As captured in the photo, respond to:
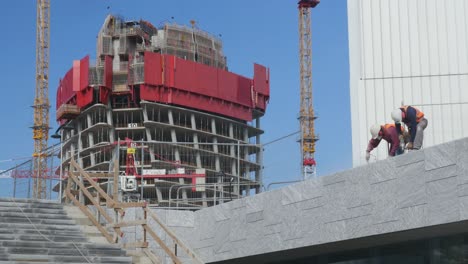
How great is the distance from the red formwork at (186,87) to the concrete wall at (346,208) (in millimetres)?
81448

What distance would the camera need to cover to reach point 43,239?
50.0ft

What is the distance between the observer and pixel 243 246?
14758 mm

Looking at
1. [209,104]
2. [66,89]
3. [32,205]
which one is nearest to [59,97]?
[66,89]

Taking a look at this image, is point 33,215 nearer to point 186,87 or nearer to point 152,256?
point 152,256

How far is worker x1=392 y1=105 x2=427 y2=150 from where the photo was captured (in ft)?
41.6

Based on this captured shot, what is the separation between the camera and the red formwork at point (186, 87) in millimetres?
97125

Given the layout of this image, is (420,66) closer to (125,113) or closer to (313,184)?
(313,184)

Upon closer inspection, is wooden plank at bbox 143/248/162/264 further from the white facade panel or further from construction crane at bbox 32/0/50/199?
construction crane at bbox 32/0/50/199

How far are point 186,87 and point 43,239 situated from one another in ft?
276

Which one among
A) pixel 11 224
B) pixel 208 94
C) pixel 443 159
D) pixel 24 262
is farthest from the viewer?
pixel 208 94

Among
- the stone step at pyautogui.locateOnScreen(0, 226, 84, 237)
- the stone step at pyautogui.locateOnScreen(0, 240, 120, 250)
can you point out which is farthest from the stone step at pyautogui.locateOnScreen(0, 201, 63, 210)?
the stone step at pyautogui.locateOnScreen(0, 240, 120, 250)

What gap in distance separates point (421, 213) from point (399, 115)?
7.17ft

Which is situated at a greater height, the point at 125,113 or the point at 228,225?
the point at 125,113

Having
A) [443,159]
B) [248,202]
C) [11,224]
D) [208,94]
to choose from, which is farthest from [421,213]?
[208,94]
